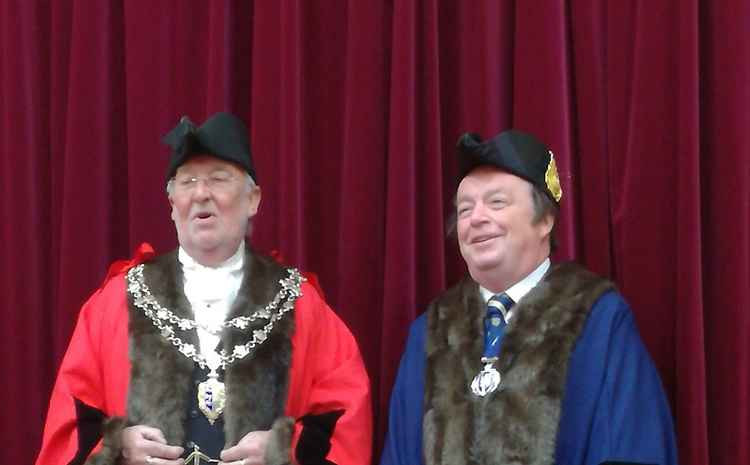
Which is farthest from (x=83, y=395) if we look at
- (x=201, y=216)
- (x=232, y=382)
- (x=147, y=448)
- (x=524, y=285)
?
(x=524, y=285)

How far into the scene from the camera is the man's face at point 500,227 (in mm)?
1996

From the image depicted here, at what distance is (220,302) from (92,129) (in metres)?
0.84

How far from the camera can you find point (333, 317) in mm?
2211

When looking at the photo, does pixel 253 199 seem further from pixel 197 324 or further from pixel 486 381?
pixel 486 381

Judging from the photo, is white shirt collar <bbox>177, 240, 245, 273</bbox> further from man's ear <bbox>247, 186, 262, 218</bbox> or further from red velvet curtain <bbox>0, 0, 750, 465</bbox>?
red velvet curtain <bbox>0, 0, 750, 465</bbox>

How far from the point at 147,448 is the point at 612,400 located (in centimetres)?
90

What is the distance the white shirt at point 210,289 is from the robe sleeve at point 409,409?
40 cm

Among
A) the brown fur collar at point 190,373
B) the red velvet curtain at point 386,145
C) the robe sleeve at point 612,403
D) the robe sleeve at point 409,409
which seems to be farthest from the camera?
the red velvet curtain at point 386,145

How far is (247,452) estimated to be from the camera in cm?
196

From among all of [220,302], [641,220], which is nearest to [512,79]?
[641,220]

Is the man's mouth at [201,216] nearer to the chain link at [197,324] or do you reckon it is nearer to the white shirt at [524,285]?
the chain link at [197,324]

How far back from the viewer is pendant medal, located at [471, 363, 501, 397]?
1.97 meters

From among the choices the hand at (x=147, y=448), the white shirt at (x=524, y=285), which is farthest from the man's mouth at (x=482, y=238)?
the hand at (x=147, y=448)

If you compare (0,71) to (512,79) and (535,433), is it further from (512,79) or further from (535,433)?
(535,433)
